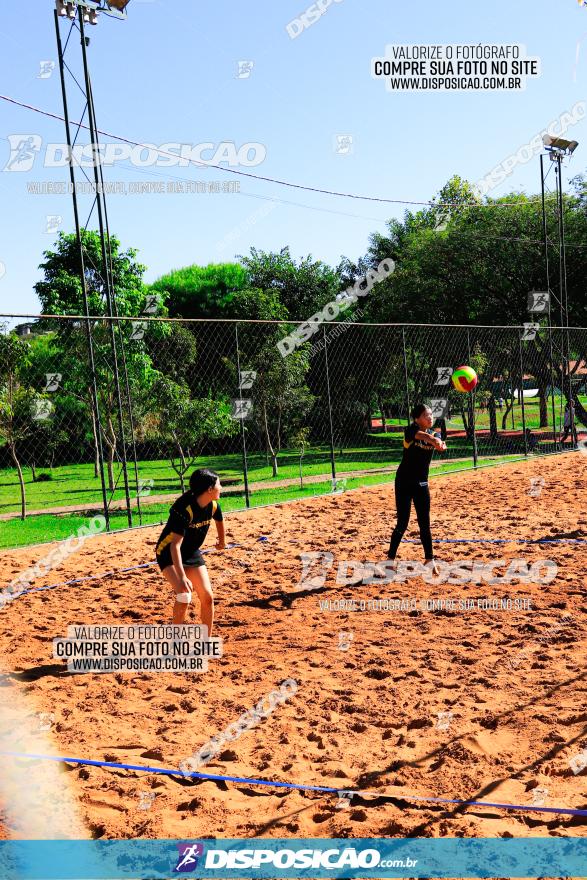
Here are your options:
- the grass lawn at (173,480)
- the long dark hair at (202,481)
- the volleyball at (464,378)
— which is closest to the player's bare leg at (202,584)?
the long dark hair at (202,481)

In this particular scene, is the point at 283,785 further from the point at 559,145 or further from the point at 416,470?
the point at 559,145

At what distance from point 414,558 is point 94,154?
776 centimetres

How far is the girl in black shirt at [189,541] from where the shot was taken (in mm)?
5617

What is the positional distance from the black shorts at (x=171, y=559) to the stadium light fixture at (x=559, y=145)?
58.4 feet

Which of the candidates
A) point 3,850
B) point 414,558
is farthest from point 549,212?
point 3,850

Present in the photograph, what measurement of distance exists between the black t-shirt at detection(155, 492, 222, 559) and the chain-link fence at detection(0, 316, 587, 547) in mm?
4745

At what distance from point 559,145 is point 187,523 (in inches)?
719

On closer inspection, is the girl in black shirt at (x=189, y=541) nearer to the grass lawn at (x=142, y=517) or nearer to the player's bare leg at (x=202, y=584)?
the player's bare leg at (x=202, y=584)

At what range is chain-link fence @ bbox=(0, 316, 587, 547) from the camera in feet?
48.1

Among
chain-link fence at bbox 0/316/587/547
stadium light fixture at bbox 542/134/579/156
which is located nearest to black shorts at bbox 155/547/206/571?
chain-link fence at bbox 0/316/587/547

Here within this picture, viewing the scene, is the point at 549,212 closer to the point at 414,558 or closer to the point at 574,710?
the point at 414,558

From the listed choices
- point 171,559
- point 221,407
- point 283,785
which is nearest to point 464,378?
point 171,559

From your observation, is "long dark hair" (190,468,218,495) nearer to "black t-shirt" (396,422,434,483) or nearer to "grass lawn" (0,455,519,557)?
"black t-shirt" (396,422,434,483)

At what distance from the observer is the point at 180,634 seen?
615 centimetres
